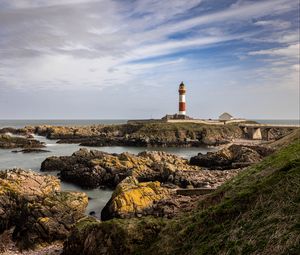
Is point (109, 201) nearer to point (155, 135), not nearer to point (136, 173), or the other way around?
point (136, 173)

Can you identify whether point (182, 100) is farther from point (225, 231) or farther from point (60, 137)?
point (225, 231)

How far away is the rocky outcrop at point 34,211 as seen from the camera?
59.5 feet

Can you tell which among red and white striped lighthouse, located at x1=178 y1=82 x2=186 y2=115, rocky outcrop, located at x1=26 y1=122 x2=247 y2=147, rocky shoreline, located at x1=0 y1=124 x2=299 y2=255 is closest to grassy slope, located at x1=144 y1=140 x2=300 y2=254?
rocky shoreline, located at x1=0 y1=124 x2=299 y2=255

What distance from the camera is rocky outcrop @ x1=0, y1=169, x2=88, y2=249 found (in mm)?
18141

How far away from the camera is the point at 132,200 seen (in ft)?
68.6

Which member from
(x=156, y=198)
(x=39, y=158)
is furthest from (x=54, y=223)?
(x=39, y=158)

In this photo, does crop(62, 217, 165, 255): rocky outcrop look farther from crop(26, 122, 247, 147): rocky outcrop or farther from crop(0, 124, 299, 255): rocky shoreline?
crop(26, 122, 247, 147): rocky outcrop

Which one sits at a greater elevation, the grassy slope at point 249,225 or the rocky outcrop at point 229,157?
the grassy slope at point 249,225

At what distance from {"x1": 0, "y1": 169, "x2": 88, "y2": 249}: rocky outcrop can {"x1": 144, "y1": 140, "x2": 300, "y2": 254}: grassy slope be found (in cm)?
762

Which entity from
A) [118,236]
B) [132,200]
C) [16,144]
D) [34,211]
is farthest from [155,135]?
[118,236]

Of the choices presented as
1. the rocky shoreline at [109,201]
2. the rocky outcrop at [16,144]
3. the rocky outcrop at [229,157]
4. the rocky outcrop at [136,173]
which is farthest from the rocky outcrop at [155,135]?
the rocky outcrop at [136,173]

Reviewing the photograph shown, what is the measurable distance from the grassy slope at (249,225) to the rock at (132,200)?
282 inches

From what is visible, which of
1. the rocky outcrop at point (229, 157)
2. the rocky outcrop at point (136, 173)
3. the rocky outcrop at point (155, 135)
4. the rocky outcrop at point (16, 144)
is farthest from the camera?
the rocky outcrop at point (155, 135)

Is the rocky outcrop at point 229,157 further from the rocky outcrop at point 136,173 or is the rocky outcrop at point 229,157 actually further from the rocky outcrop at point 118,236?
the rocky outcrop at point 118,236
